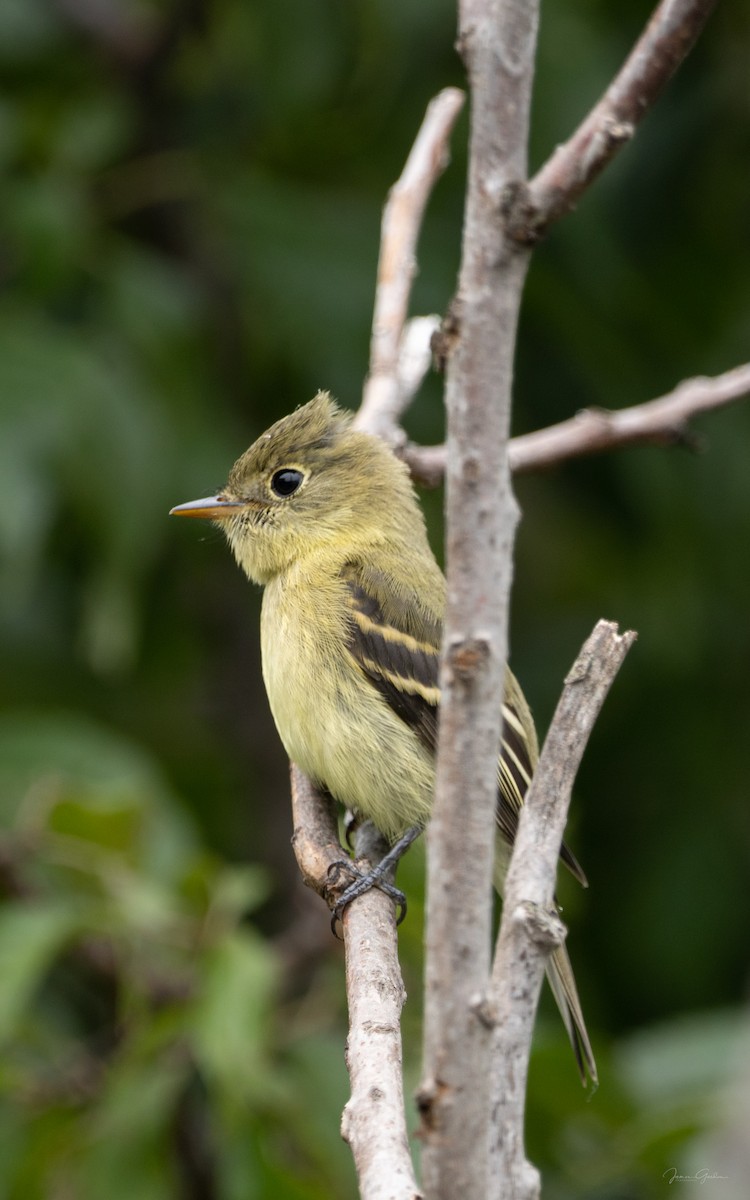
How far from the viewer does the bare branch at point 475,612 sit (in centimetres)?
143

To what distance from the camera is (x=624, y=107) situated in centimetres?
163

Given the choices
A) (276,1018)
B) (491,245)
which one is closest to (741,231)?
(276,1018)

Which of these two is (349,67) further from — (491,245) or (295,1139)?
(491,245)

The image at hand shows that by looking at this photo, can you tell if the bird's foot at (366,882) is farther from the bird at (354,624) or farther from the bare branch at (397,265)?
the bare branch at (397,265)

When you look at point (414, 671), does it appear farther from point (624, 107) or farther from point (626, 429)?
point (624, 107)

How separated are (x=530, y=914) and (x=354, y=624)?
6.76ft

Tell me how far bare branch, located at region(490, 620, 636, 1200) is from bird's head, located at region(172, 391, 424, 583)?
7.17 ft

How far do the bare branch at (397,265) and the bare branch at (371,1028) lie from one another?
126 centimetres

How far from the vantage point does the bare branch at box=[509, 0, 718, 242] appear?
1.56 meters

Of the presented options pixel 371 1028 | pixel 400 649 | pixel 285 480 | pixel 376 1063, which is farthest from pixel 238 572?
pixel 376 1063

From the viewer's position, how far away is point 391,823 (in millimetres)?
3545

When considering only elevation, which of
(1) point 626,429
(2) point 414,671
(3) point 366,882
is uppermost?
(1) point 626,429

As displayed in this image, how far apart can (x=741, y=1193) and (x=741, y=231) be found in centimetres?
375

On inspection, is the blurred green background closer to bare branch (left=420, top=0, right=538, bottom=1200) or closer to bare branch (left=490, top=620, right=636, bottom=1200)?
bare branch (left=490, top=620, right=636, bottom=1200)
